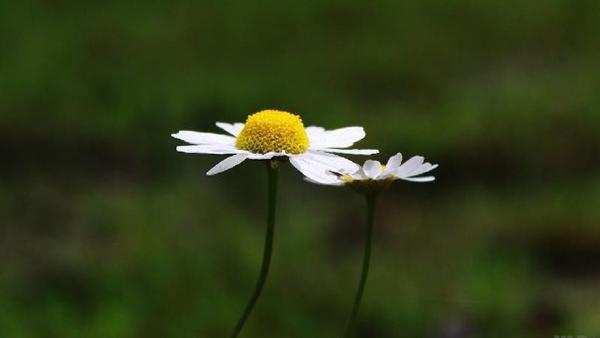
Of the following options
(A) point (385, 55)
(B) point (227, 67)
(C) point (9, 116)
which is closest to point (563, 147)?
(A) point (385, 55)

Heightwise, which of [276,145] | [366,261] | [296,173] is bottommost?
[366,261]

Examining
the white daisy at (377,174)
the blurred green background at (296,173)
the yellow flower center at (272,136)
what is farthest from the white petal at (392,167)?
the blurred green background at (296,173)

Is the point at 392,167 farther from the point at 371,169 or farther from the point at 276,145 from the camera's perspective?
the point at 276,145

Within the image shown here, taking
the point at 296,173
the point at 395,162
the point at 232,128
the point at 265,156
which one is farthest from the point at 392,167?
the point at 296,173

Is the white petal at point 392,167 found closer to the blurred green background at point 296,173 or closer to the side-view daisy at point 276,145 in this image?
the side-view daisy at point 276,145

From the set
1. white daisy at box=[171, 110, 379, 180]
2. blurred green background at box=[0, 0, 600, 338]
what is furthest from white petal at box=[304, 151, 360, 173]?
blurred green background at box=[0, 0, 600, 338]

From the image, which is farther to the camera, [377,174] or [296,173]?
[296,173]

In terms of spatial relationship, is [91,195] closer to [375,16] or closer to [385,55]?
[385,55]
